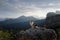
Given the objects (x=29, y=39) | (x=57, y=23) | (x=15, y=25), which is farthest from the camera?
(x=57, y=23)

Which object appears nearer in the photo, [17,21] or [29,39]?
[29,39]

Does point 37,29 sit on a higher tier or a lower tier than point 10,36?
higher

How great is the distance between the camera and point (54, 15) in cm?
2516

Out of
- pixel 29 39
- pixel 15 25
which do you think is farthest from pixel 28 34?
pixel 15 25

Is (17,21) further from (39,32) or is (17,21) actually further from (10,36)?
(39,32)

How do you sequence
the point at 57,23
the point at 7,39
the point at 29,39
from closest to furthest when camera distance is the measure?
the point at 29,39 < the point at 7,39 < the point at 57,23

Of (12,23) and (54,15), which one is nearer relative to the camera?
(12,23)

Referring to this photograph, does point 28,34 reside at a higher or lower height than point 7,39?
higher

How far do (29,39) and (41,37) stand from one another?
70 centimetres

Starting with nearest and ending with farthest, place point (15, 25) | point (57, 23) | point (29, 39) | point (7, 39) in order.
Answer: point (29, 39) → point (7, 39) → point (15, 25) → point (57, 23)

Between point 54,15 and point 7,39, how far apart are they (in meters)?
13.2

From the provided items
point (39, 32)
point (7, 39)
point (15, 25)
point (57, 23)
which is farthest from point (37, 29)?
point (57, 23)

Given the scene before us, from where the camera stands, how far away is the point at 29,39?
29.2 ft

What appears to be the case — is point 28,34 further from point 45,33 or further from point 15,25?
point 15,25
